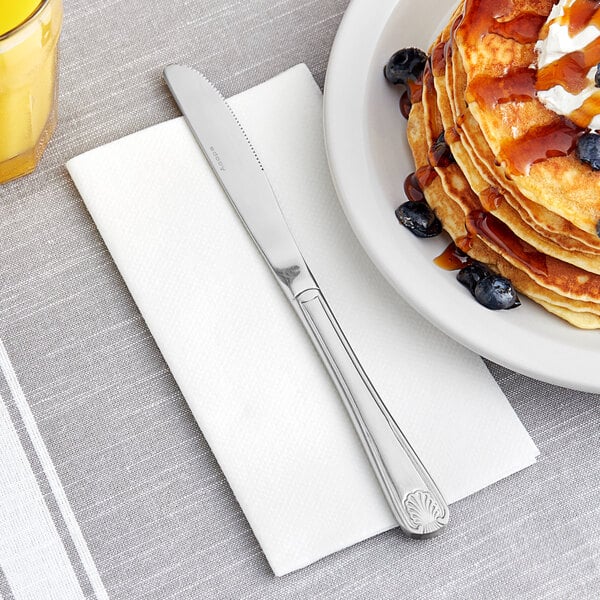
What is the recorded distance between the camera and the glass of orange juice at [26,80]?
42.3 inches

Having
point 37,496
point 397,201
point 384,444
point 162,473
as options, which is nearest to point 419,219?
point 397,201

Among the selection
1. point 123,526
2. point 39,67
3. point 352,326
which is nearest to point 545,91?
point 352,326

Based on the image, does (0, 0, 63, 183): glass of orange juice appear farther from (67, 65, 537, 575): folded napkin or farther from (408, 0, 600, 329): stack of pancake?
(408, 0, 600, 329): stack of pancake

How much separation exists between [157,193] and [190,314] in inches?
7.4

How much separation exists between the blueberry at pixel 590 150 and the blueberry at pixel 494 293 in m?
0.19

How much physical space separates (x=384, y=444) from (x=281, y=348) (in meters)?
0.20

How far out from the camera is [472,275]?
1.21 m

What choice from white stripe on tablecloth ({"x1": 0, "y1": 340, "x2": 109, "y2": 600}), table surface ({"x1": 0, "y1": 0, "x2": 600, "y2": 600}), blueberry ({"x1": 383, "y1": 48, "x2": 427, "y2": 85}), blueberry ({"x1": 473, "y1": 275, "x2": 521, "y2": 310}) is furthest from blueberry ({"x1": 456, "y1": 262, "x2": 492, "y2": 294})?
white stripe on tablecloth ({"x1": 0, "y1": 340, "x2": 109, "y2": 600})

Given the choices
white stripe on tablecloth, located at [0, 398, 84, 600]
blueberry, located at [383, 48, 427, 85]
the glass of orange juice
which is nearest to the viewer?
the glass of orange juice

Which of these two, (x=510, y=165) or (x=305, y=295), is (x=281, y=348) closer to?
(x=305, y=295)

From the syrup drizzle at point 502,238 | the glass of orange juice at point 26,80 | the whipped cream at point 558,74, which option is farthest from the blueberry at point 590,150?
the glass of orange juice at point 26,80

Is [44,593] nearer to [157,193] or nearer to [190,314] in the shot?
[190,314]

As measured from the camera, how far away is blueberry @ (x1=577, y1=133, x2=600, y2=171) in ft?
3.68

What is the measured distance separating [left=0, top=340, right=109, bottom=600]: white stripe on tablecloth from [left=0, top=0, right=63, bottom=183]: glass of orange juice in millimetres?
295
